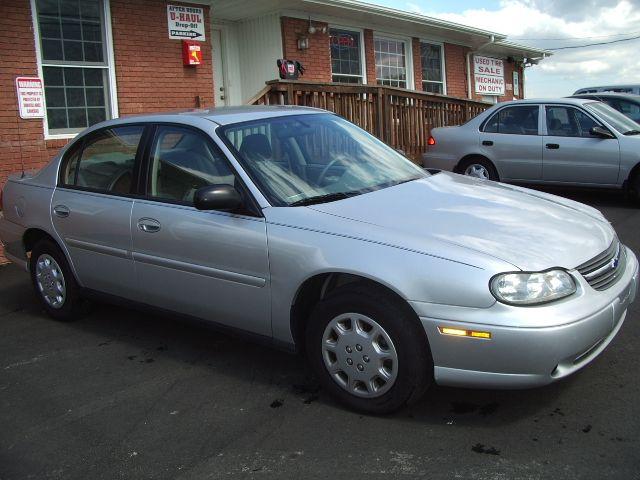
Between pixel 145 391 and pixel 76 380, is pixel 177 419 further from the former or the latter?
pixel 76 380

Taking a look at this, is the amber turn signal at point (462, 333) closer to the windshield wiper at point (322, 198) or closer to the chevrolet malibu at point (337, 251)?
the chevrolet malibu at point (337, 251)

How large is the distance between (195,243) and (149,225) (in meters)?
0.46

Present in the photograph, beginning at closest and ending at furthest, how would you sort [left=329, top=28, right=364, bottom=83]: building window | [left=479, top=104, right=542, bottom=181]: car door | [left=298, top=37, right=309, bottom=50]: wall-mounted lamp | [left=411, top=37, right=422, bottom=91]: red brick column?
[left=479, top=104, right=542, bottom=181]: car door < [left=298, top=37, right=309, bottom=50]: wall-mounted lamp < [left=329, top=28, right=364, bottom=83]: building window < [left=411, top=37, right=422, bottom=91]: red brick column

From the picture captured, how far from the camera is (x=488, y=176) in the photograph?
978cm

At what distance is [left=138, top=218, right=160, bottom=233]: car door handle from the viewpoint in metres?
4.12

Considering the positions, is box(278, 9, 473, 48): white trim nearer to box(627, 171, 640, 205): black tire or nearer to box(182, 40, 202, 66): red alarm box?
box(182, 40, 202, 66): red alarm box

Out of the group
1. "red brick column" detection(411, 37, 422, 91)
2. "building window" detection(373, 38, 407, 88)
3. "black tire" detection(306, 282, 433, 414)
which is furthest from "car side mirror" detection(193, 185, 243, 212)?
"red brick column" detection(411, 37, 422, 91)

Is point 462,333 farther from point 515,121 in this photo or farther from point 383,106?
point 383,106

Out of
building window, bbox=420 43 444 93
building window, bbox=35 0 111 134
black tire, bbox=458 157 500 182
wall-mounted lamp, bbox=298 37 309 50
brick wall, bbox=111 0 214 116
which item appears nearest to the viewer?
building window, bbox=35 0 111 134

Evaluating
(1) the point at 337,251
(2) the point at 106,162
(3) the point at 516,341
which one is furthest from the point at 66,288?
(3) the point at 516,341

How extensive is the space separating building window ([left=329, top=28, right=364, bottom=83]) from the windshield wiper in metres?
9.36

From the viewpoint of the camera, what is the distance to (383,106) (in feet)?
36.3

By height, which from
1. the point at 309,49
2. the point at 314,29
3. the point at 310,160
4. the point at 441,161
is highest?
the point at 314,29

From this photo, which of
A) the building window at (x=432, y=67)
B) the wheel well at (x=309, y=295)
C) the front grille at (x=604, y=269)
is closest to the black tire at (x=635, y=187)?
the front grille at (x=604, y=269)
